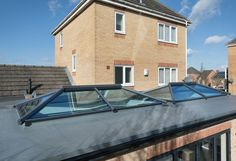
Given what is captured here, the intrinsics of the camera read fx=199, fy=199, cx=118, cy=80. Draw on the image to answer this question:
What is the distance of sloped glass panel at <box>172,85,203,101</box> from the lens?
6.05m

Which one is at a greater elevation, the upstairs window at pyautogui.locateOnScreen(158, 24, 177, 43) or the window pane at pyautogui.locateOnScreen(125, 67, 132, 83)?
the upstairs window at pyautogui.locateOnScreen(158, 24, 177, 43)

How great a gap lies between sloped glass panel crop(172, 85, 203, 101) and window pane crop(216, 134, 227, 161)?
1455 millimetres

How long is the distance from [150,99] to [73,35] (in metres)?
9.51

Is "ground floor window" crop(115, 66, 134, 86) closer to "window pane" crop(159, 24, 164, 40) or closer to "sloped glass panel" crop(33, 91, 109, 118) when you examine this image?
"window pane" crop(159, 24, 164, 40)

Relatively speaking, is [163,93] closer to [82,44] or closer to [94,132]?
[94,132]

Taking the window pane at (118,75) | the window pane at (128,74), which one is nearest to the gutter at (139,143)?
the window pane at (118,75)

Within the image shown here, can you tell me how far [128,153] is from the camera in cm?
288

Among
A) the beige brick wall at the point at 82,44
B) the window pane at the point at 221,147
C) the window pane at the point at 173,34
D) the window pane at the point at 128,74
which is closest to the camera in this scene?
the window pane at the point at 221,147

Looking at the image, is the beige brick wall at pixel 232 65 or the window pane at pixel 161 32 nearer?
the window pane at pixel 161 32

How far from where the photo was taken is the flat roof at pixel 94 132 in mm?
2346

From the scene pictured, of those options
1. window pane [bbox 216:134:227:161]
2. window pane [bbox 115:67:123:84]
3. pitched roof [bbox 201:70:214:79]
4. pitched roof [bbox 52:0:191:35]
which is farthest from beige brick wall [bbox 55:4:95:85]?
pitched roof [bbox 201:70:214:79]

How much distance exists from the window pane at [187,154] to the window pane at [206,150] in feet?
1.12

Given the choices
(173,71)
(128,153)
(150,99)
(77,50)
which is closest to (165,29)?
(173,71)

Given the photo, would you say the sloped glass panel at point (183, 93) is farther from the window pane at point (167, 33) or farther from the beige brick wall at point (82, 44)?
the window pane at point (167, 33)
